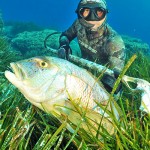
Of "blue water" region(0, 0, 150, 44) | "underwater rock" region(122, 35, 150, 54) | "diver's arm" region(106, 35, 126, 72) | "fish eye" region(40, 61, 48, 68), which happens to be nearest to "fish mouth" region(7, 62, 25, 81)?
"fish eye" region(40, 61, 48, 68)

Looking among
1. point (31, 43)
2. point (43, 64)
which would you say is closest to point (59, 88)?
point (43, 64)

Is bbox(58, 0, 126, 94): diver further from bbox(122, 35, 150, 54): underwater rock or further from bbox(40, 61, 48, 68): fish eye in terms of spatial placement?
bbox(122, 35, 150, 54): underwater rock

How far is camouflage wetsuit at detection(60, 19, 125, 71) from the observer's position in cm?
590

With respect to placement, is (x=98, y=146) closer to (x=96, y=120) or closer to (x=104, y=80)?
(x=96, y=120)

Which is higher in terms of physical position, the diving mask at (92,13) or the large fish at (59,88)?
the diving mask at (92,13)

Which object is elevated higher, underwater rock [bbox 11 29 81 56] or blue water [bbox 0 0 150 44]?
blue water [bbox 0 0 150 44]

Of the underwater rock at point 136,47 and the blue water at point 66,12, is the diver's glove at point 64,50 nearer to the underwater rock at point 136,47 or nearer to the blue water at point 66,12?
the underwater rock at point 136,47

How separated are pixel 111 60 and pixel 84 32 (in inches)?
47.0

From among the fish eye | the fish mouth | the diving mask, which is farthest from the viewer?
the diving mask

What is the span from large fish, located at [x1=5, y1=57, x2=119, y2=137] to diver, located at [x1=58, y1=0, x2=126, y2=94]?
10.7ft

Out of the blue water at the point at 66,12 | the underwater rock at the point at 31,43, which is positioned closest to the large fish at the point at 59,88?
the underwater rock at the point at 31,43

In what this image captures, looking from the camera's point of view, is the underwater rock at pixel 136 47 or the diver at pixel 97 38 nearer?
the diver at pixel 97 38

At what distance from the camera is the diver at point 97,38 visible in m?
5.82

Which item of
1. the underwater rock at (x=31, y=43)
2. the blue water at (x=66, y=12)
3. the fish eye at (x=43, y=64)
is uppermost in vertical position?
the blue water at (x=66, y=12)
